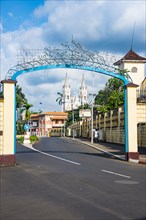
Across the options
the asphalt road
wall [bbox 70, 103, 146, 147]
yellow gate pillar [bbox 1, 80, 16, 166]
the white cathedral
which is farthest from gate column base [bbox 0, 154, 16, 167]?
the white cathedral

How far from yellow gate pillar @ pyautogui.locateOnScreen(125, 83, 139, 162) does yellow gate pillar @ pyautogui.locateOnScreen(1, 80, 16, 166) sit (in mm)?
6636

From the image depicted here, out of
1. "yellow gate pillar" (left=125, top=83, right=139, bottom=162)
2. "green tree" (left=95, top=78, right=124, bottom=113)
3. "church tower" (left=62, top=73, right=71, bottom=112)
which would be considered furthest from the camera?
"church tower" (left=62, top=73, right=71, bottom=112)

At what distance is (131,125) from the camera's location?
69.9 ft

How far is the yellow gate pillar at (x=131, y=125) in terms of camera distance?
69.5 ft

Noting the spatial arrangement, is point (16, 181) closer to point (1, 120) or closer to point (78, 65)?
point (1, 120)

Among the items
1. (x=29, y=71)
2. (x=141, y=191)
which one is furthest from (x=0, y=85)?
(x=141, y=191)

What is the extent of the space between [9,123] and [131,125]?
703 cm

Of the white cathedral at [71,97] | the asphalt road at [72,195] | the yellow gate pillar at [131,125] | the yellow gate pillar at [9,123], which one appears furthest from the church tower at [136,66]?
the white cathedral at [71,97]

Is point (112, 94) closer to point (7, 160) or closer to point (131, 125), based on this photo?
point (131, 125)

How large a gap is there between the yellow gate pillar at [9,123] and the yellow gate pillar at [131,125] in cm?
664

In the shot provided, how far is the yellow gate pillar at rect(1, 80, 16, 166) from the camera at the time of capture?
60.6ft

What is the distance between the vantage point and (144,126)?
109 feet

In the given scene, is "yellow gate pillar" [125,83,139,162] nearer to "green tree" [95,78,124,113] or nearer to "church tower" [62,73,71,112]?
"green tree" [95,78,124,113]

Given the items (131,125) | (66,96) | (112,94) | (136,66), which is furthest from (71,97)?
(131,125)
